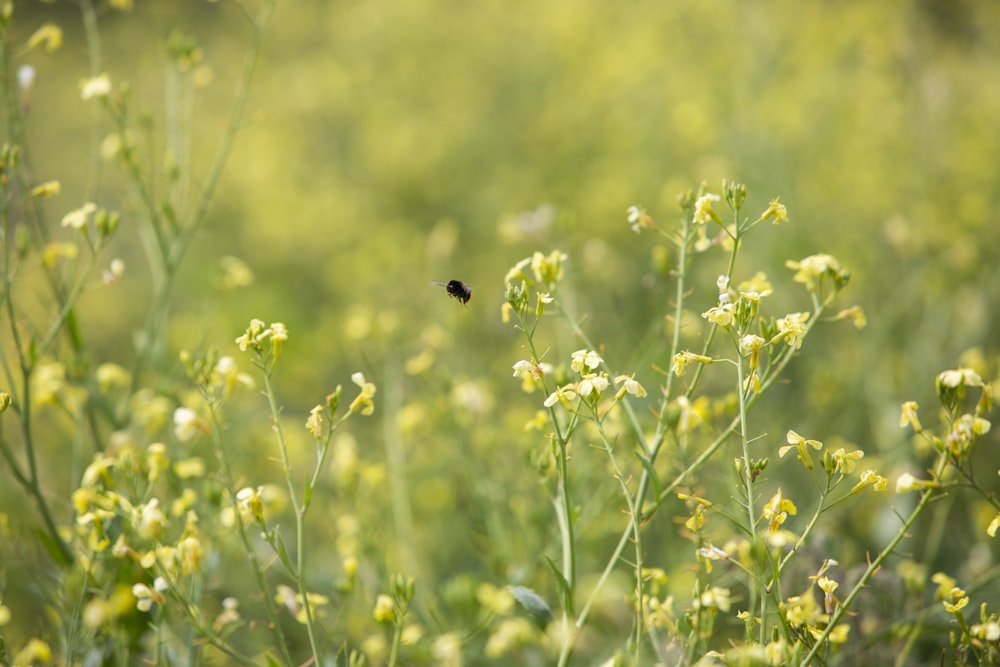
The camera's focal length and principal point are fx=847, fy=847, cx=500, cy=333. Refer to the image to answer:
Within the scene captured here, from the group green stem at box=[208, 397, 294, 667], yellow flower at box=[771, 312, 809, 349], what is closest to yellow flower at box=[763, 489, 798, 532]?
yellow flower at box=[771, 312, 809, 349]

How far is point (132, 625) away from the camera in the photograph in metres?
2.29

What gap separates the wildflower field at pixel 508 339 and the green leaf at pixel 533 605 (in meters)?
0.01

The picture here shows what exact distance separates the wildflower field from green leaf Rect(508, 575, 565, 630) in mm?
13

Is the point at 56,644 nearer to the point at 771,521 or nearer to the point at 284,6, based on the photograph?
the point at 771,521

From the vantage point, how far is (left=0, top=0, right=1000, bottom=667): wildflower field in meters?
1.85

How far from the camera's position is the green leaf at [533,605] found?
175cm

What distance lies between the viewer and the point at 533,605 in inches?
69.5

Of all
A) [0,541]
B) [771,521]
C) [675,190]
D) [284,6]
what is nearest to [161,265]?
[0,541]

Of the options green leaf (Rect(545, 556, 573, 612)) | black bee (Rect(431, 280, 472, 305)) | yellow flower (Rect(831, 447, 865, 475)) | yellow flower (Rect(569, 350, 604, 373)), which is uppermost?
yellow flower (Rect(569, 350, 604, 373))

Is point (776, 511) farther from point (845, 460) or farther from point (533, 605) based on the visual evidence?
point (533, 605)

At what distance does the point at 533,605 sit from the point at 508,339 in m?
3.25

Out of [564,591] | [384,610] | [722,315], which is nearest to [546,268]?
[722,315]

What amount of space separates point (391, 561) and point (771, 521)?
2176mm

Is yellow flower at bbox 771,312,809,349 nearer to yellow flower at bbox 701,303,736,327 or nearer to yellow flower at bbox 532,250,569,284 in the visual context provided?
yellow flower at bbox 701,303,736,327
